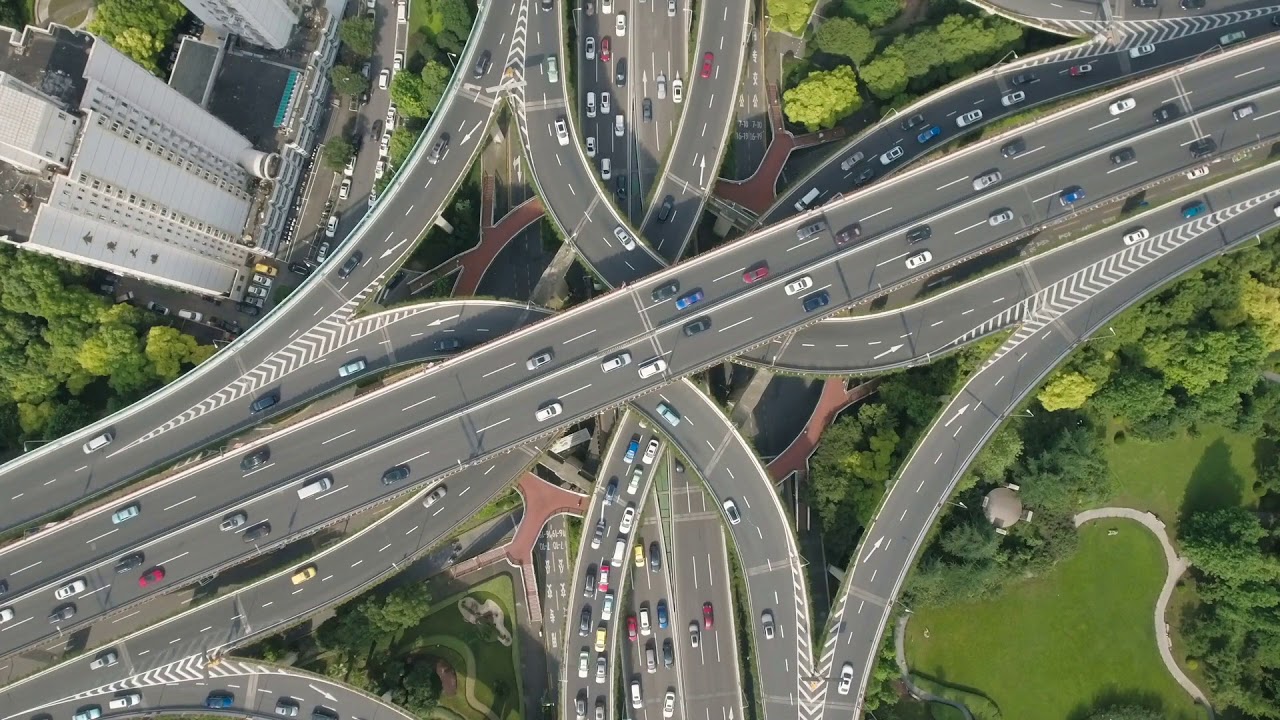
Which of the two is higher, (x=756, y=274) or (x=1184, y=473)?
(x=756, y=274)

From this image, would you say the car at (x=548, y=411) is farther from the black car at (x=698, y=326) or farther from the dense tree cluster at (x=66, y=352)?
the dense tree cluster at (x=66, y=352)

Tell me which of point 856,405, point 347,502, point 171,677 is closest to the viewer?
point 347,502

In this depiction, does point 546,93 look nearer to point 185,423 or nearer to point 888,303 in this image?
point 888,303

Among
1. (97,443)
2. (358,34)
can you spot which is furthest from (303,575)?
(358,34)

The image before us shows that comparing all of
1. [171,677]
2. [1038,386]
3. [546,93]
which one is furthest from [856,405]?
[171,677]

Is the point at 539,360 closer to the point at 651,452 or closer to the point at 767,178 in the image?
the point at 651,452

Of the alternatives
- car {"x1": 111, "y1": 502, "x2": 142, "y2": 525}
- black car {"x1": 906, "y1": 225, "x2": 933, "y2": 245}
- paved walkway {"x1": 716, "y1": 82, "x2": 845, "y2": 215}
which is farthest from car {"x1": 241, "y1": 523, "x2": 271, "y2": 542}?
black car {"x1": 906, "y1": 225, "x2": 933, "y2": 245}
